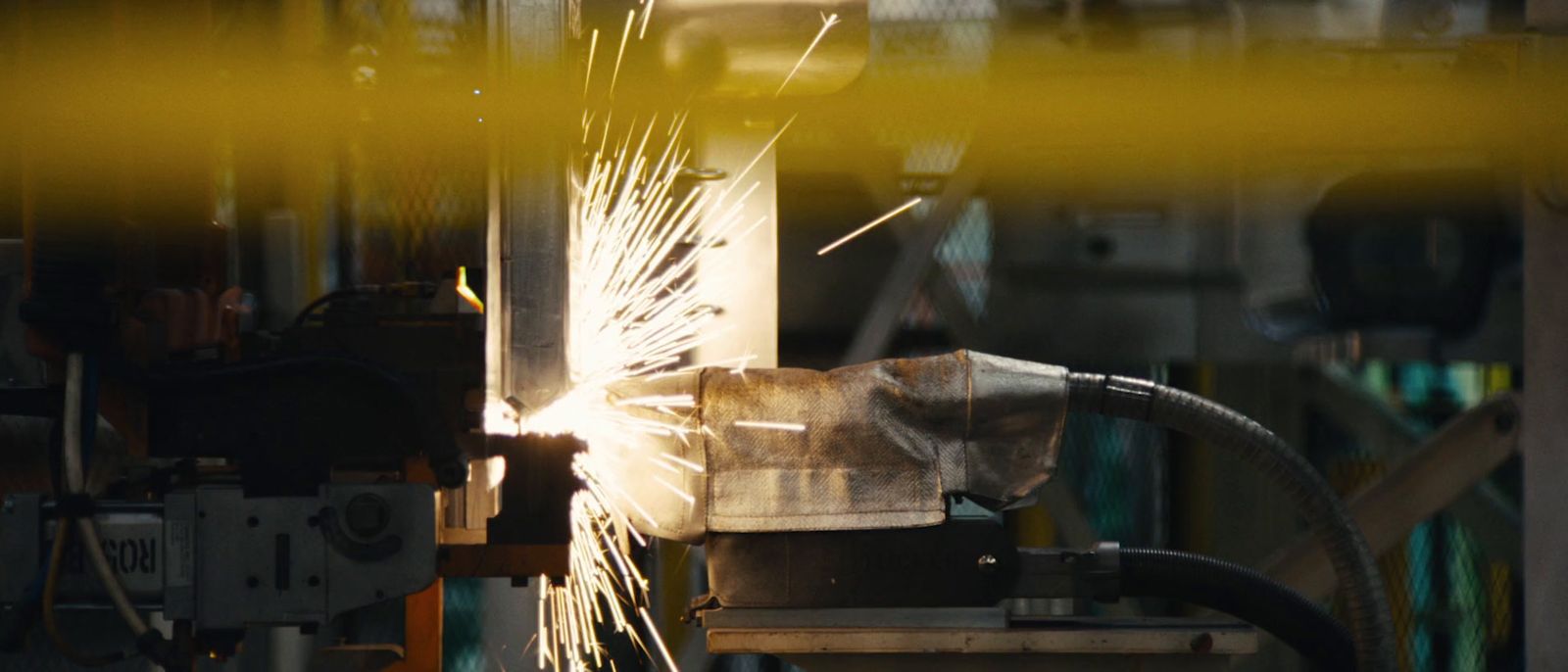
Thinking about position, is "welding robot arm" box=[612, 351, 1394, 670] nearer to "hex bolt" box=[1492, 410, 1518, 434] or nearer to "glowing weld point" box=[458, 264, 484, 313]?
"glowing weld point" box=[458, 264, 484, 313]

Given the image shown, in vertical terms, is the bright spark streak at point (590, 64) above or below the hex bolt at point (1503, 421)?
above

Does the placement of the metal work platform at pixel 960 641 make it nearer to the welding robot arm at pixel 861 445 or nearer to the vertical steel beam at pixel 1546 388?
the welding robot arm at pixel 861 445

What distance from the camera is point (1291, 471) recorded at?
237 centimetres

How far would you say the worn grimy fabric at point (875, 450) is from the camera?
224 centimetres

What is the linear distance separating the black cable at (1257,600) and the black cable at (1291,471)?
0.07 meters

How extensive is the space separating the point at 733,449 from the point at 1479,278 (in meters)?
2.92

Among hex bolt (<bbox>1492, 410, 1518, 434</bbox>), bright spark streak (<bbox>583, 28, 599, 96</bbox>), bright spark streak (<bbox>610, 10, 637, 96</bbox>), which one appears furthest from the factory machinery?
hex bolt (<bbox>1492, 410, 1518, 434</bbox>)

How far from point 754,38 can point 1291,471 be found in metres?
1.31

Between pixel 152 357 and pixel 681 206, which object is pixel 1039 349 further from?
pixel 152 357

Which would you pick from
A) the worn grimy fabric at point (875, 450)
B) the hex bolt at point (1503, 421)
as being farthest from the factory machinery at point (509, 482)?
the hex bolt at point (1503, 421)

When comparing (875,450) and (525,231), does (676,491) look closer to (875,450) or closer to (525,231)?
(875,450)

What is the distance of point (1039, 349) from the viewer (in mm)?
4410

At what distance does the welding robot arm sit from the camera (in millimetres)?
2246

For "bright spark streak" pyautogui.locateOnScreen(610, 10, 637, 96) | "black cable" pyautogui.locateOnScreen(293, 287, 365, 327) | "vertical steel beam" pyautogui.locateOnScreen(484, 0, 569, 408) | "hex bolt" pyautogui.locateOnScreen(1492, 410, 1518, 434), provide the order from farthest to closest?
"hex bolt" pyautogui.locateOnScreen(1492, 410, 1518, 434), "bright spark streak" pyautogui.locateOnScreen(610, 10, 637, 96), "black cable" pyautogui.locateOnScreen(293, 287, 365, 327), "vertical steel beam" pyautogui.locateOnScreen(484, 0, 569, 408)
